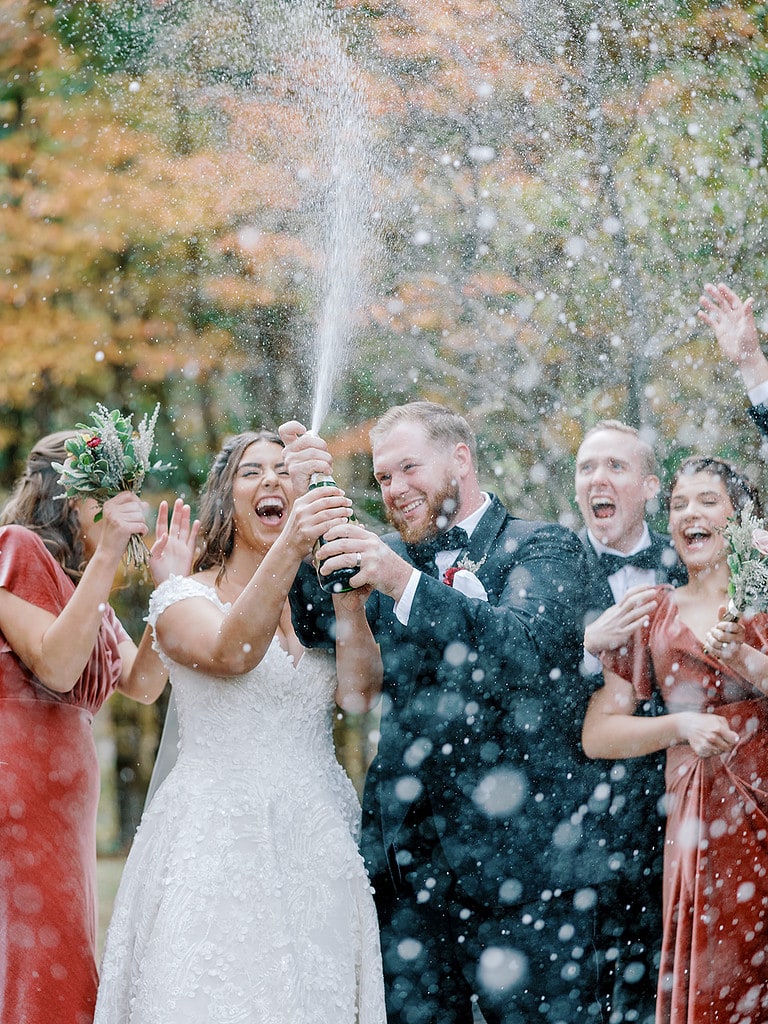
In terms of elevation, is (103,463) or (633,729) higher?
(103,463)

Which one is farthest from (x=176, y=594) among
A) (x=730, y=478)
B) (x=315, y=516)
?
(x=730, y=478)

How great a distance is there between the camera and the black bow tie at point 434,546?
2598 millimetres

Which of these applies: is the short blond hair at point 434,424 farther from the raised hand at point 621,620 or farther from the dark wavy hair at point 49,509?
the dark wavy hair at point 49,509

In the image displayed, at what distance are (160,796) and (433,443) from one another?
3.52ft

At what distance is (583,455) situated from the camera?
282 cm

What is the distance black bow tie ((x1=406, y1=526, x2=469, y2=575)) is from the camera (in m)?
2.60

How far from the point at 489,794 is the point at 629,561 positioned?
65cm

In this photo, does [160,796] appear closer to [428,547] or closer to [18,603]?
[18,603]

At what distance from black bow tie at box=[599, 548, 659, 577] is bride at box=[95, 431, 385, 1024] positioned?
60 centimetres

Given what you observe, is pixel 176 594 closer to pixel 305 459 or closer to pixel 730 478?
pixel 305 459

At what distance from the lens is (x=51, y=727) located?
2678 mm

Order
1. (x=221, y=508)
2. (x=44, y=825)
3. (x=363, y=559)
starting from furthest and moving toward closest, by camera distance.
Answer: (x=221, y=508) → (x=44, y=825) → (x=363, y=559)

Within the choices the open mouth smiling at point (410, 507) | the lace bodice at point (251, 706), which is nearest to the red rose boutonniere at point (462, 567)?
the open mouth smiling at point (410, 507)

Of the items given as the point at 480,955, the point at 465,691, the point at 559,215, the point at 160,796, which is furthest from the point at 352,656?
the point at 559,215
